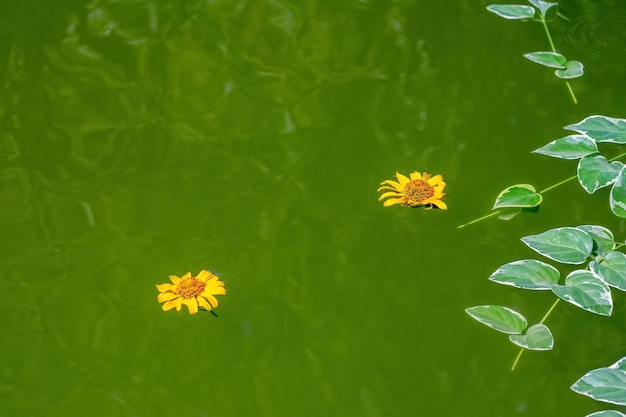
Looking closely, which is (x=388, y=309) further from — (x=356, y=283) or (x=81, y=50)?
(x=81, y=50)

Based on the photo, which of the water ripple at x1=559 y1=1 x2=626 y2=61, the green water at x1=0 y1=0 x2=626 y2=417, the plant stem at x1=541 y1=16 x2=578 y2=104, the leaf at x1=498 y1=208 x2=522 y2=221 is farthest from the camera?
the water ripple at x1=559 y1=1 x2=626 y2=61

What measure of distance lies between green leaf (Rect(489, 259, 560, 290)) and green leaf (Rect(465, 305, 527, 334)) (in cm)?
5

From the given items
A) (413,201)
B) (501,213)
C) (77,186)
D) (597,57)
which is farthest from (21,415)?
(597,57)

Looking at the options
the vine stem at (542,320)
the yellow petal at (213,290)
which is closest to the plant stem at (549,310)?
the vine stem at (542,320)

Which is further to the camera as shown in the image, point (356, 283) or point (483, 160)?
point (483, 160)

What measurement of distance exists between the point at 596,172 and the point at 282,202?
1.76ft

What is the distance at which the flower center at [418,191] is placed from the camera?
1526 millimetres

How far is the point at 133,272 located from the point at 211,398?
28 centimetres

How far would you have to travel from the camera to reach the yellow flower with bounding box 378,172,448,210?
59.9 inches

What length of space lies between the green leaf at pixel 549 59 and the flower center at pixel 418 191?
0.42 metres

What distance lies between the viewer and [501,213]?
4.96 feet

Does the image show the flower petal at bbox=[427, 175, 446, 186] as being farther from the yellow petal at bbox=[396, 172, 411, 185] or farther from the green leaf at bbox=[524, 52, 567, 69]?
the green leaf at bbox=[524, 52, 567, 69]

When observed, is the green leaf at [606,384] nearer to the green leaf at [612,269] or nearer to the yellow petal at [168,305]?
the green leaf at [612,269]

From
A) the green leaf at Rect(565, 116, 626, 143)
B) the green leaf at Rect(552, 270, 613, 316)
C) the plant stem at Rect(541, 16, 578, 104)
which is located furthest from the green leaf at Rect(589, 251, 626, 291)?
the plant stem at Rect(541, 16, 578, 104)
